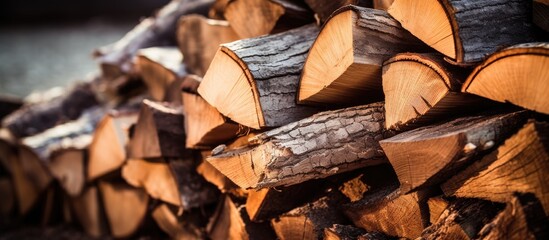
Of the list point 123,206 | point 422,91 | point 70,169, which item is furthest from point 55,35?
point 422,91

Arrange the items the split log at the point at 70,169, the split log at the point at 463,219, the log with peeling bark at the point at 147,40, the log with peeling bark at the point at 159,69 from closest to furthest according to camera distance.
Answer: the split log at the point at 463,219
the log with peeling bark at the point at 159,69
the split log at the point at 70,169
the log with peeling bark at the point at 147,40

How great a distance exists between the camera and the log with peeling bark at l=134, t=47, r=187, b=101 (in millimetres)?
1899

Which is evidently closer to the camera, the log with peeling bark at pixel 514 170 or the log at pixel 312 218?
the log with peeling bark at pixel 514 170

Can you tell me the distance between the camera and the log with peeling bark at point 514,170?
876 mm

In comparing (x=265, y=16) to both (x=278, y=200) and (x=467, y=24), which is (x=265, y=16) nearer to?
(x=278, y=200)

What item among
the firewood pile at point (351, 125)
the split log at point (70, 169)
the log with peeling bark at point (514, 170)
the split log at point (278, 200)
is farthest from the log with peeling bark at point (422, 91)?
the split log at point (70, 169)

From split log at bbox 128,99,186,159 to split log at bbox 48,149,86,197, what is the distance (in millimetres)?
648

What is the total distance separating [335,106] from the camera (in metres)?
1.32

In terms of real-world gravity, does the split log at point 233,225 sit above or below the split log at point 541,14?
below

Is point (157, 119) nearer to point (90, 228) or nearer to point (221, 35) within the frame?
point (221, 35)

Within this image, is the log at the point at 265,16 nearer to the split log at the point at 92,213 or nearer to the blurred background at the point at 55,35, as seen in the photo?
the split log at the point at 92,213

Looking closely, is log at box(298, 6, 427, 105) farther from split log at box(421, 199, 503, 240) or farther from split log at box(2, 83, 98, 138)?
split log at box(2, 83, 98, 138)

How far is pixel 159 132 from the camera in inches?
63.4

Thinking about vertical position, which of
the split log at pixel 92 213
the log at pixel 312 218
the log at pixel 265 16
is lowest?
the split log at pixel 92 213
